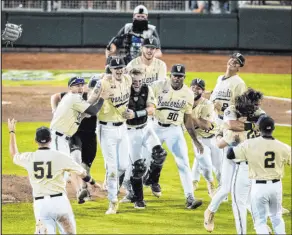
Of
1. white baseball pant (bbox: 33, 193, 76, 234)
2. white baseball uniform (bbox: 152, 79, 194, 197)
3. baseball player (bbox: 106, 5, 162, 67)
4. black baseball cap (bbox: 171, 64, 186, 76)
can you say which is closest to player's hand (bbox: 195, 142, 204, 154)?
white baseball uniform (bbox: 152, 79, 194, 197)

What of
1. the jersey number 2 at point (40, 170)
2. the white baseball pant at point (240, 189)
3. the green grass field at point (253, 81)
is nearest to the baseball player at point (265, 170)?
the white baseball pant at point (240, 189)

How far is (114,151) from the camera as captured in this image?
12.3 metres

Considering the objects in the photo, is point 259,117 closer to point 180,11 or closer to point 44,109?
point 44,109

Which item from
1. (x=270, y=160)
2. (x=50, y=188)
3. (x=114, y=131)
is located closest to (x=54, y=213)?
(x=50, y=188)

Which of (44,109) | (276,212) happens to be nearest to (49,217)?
(276,212)

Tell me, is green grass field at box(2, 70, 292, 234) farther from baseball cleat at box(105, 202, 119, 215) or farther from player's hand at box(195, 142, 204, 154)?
player's hand at box(195, 142, 204, 154)

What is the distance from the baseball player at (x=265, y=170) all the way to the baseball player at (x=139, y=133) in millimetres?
2666

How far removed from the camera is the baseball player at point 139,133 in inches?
495

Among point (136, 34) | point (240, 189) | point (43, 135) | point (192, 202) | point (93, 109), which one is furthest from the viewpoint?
point (136, 34)

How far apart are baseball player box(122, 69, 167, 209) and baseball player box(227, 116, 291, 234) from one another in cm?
267

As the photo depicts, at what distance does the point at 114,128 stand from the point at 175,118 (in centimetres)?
100

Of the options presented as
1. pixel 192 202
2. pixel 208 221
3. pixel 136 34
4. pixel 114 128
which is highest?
pixel 136 34

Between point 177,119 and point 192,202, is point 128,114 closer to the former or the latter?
point 177,119

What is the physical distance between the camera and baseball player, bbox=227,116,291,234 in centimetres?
1008
